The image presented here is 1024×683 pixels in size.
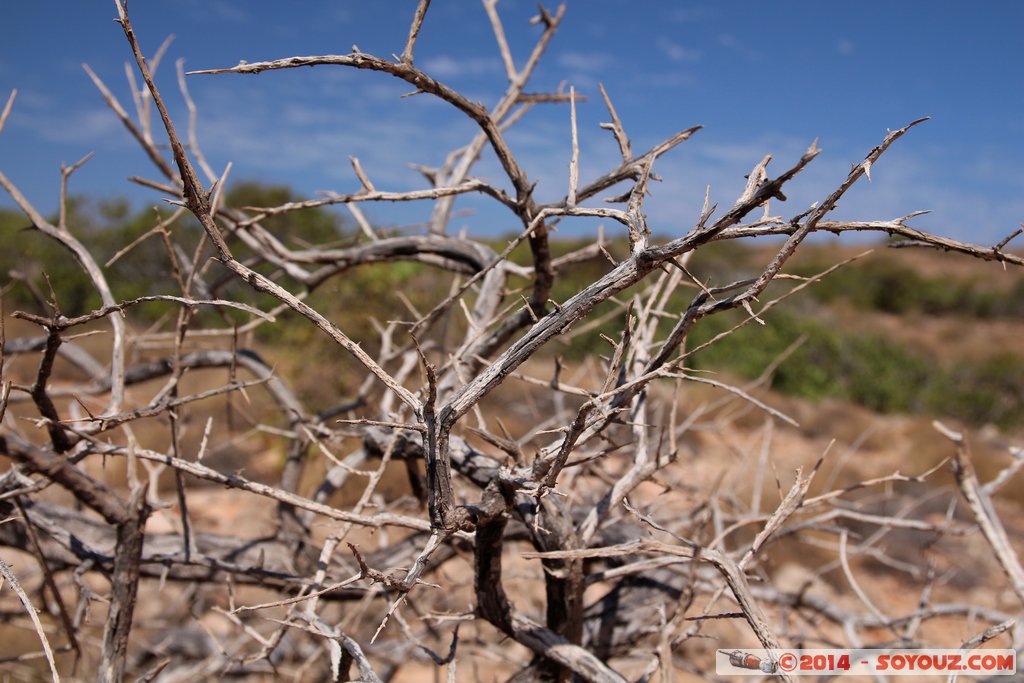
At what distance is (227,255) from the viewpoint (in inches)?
42.3

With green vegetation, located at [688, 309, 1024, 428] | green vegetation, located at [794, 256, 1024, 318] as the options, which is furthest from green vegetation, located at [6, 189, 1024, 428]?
green vegetation, located at [794, 256, 1024, 318]

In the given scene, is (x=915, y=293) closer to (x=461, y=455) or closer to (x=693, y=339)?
(x=693, y=339)

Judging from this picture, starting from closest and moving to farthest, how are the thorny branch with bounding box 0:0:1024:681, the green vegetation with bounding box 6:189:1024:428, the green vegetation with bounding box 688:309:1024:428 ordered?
the thorny branch with bounding box 0:0:1024:681 < the green vegetation with bounding box 6:189:1024:428 < the green vegetation with bounding box 688:309:1024:428

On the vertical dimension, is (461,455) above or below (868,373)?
below

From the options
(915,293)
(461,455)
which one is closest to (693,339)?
(461,455)

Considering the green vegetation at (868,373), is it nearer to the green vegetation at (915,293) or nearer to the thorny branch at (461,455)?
the thorny branch at (461,455)

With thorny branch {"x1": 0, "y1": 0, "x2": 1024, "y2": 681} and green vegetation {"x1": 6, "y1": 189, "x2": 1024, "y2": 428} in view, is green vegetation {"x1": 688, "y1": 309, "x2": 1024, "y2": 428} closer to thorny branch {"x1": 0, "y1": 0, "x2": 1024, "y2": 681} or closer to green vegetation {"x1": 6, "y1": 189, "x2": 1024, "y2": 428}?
green vegetation {"x1": 6, "y1": 189, "x2": 1024, "y2": 428}

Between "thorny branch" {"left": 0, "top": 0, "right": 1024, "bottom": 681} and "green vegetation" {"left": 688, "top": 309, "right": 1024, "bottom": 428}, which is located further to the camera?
"green vegetation" {"left": 688, "top": 309, "right": 1024, "bottom": 428}

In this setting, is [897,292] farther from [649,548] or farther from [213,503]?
[649,548]

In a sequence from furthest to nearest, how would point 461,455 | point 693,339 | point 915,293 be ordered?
point 915,293
point 693,339
point 461,455

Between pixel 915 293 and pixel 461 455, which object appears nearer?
pixel 461 455

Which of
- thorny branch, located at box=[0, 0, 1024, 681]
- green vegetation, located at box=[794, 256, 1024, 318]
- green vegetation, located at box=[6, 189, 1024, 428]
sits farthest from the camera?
green vegetation, located at box=[794, 256, 1024, 318]

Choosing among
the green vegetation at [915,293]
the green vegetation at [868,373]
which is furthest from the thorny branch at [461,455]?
the green vegetation at [915,293]

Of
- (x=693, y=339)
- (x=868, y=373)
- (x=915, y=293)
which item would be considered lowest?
(x=868, y=373)
